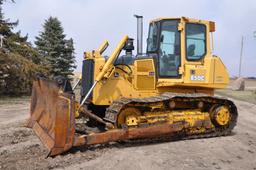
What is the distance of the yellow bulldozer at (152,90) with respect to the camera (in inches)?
349

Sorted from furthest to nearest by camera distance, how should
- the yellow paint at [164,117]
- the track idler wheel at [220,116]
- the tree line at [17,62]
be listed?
1. the tree line at [17,62]
2. the track idler wheel at [220,116]
3. the yellow paint at [164,117]

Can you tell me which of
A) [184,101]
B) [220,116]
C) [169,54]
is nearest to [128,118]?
[184,101]

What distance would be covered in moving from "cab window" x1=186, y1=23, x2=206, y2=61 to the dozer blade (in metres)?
3.53

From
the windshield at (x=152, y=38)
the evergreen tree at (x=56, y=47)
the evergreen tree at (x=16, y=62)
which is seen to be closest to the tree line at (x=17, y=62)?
the evergreen tree at (x=16, y=62)

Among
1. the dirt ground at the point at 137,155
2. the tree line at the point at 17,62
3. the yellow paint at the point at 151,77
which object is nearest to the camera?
the dirt ground at the point at 137,155

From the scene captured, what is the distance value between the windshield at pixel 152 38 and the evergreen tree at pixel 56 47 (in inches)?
1030

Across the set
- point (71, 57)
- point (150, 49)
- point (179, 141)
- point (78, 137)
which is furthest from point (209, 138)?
point (71, 57)

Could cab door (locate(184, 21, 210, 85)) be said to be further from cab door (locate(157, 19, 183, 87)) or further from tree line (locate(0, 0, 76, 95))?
tree line (locate(0, 0, 76, 95))

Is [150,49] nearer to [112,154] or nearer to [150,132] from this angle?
[150,132]

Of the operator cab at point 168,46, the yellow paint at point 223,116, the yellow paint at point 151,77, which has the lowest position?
the yellow paint at point 223,116

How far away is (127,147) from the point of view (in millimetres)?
8820

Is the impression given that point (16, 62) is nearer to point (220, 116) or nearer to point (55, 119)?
point (220, 116)

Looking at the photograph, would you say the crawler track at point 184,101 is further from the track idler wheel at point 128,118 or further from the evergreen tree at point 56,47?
the evergreen tree at point 56,47

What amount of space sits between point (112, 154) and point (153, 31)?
361 cm
